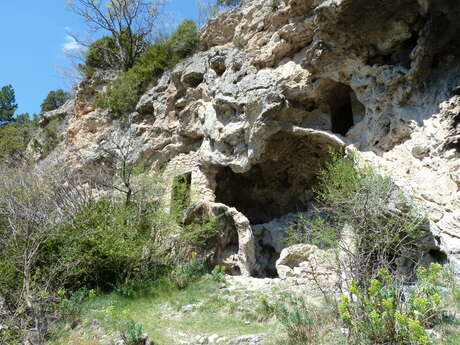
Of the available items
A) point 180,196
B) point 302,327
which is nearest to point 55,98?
point 180,196

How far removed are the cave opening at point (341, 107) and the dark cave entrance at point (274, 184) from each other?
0.82 metres

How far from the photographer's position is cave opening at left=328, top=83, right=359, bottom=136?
11.4m

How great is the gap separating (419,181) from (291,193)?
16.4 ft

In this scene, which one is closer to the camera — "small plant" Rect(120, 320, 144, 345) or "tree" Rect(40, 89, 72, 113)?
"small plant" Rect(120, 320, 144, 345)

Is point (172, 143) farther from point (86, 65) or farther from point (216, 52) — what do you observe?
point (86, 65)

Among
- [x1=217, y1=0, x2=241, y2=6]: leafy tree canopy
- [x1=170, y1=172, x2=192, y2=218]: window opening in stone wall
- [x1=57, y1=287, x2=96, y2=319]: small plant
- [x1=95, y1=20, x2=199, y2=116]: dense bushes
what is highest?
[x1=217, y1=0, x2=241, y2=6]: leafy tree canopy

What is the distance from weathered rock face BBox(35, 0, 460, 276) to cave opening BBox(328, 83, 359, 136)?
0.04m

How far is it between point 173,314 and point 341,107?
7.18 m

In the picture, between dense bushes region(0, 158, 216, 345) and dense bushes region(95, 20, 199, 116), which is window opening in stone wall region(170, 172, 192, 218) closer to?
dense bushes region(0, 158, 216, 345)

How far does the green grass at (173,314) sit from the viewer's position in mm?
7168

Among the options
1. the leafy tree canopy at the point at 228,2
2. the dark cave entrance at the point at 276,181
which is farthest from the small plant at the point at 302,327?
the leafy tree canopy at the point at 228,2

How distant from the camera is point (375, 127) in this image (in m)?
10.0

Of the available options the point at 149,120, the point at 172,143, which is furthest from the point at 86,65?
the point at 172,143

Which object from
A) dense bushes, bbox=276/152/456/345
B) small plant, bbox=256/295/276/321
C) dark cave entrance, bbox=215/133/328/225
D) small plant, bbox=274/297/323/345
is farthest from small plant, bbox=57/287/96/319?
dark cave entrance, bbox=215/133/328/225
